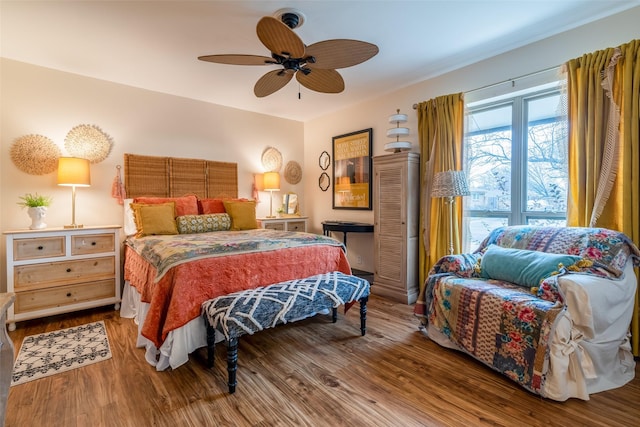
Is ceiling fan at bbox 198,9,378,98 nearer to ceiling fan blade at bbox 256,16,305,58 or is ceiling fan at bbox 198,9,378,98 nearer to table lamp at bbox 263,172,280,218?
ceiling fan blade at bbox 256,16,305,58

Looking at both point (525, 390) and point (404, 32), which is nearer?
point (525, 390)

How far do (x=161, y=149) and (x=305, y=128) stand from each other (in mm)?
2505

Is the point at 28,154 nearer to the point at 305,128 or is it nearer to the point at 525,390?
the point at 305,128

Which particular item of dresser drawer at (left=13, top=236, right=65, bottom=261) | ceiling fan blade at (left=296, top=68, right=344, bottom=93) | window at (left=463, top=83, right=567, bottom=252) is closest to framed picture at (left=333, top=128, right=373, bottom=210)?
window at (left=463, top=83, right=567, bottom=252)

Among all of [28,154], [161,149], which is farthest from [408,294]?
[28,154]

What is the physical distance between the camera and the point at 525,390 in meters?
1.85

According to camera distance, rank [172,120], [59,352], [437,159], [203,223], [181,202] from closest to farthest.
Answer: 1. [59,352]
2. [437,159]
3. [203,223]
4. [181,202]
5. [172,120]

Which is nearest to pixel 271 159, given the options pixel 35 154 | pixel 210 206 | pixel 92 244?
pixel 210 206

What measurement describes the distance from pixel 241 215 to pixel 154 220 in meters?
0.99

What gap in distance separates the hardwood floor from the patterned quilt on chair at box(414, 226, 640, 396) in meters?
0.17

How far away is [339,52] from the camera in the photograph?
2.06 m

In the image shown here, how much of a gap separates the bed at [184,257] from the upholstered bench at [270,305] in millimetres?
147

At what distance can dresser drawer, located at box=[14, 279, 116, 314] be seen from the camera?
2822 millimetres

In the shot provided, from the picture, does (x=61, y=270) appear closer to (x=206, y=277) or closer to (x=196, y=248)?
(x=196, y=248)
